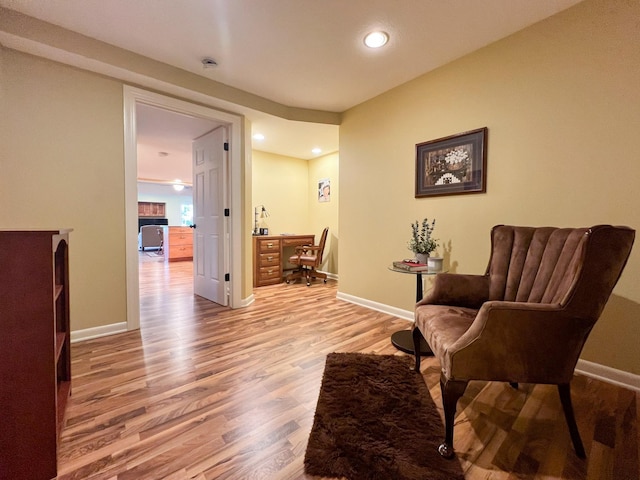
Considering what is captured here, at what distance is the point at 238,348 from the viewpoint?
84.4 inches

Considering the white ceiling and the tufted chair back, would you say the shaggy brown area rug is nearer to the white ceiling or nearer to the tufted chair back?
the tufted chair back

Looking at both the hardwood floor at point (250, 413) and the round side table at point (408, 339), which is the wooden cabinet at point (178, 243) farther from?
the round side table at point (408, 339)

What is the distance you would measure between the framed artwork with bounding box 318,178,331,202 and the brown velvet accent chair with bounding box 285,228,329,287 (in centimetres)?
79

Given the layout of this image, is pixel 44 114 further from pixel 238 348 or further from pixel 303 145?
pixel 303 145

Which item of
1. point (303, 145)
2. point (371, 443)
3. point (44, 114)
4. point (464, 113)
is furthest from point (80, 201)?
point (464, 113)

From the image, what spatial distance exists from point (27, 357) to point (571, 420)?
84.5 inches

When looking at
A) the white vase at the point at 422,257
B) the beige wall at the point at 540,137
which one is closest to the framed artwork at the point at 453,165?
the beige wall at the point at 540,137

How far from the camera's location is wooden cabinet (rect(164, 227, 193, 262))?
6.96 meters

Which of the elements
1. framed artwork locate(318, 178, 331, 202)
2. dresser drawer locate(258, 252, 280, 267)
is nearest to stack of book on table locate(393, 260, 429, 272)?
dresser drawer locate(258, 252, 280, 267)

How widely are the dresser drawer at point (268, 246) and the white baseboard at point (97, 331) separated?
2.11 m

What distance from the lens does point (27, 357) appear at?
953 mm

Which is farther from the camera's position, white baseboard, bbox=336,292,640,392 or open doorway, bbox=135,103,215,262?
open doorway, bbox=135,103,215,262

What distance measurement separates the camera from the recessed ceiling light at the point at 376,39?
2.02m

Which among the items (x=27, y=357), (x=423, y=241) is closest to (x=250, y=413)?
(x=27, y=357)
